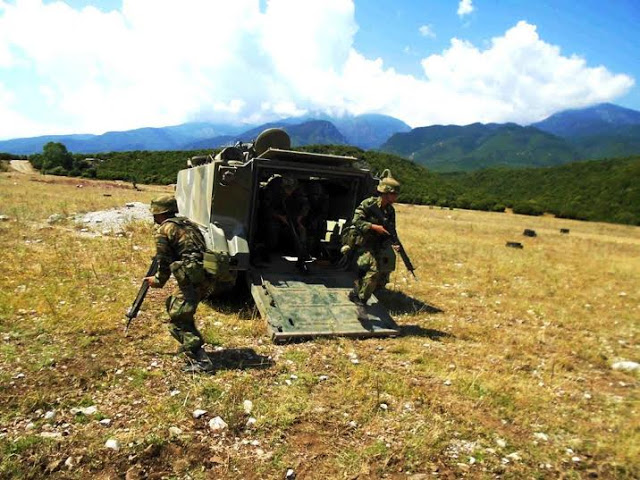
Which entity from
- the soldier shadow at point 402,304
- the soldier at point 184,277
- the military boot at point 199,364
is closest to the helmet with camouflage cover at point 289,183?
the soldier shadow at point 402,304

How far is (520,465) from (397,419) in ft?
3.74

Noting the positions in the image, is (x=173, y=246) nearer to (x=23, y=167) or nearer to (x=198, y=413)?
(x=198, y=413)

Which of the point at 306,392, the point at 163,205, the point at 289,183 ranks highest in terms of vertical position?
the point at 289,183

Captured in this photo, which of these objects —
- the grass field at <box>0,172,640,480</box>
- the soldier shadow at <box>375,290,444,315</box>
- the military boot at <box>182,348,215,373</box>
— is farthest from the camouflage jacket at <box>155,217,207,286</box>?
the soldier shadow at <box>375,290,444,315</box>

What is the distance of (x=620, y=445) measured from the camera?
4.48 meters

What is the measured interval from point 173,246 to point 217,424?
2.05 metres

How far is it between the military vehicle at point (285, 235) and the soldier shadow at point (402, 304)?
99 cm

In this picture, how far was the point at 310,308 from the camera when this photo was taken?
7082 millimetres

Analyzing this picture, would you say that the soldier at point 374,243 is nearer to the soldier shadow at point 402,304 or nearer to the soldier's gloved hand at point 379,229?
the soldier's gloved hand at point 379,229

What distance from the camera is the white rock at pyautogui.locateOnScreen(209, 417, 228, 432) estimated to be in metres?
4.27

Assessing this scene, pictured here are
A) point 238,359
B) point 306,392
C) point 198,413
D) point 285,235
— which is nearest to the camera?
point 198,413

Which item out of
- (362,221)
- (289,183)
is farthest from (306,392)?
(289,183)

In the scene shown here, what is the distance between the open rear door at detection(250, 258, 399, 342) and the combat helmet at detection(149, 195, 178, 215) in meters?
2.08

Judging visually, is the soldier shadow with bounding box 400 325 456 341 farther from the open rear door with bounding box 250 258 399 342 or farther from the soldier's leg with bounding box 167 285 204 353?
the soldier's leg with bounding box 167 285 204 353
